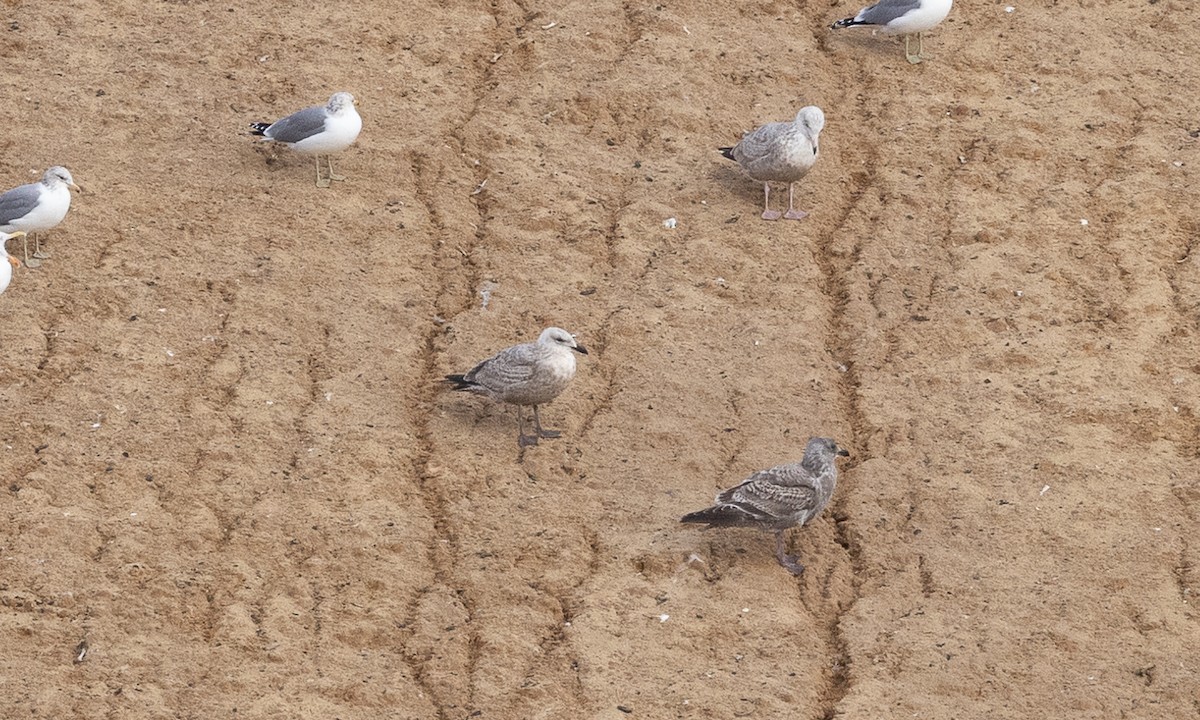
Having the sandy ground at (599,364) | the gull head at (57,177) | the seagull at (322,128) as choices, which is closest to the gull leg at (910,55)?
the sandy ground at (599,364)

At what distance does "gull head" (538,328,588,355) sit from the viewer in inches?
382

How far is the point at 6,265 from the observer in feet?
34.0

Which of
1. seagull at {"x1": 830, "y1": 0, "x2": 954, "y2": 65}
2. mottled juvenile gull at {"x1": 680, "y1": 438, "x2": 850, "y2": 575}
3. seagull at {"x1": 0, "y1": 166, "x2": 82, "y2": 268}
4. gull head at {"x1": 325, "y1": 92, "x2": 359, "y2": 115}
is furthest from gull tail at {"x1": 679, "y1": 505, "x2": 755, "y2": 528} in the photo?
seagull at {"x1": 830, "y1": 0, "x2": 954, "y2": 65}

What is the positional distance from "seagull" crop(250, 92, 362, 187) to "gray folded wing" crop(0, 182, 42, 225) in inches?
71.3

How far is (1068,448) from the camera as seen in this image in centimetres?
977

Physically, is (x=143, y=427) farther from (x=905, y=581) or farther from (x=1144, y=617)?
(x=1144, y=617)

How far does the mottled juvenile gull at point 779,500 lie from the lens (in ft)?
28.9

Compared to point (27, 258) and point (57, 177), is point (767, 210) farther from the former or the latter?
point (27, 258)

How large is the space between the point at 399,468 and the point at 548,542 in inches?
42.4

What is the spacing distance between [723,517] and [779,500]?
1.03ft

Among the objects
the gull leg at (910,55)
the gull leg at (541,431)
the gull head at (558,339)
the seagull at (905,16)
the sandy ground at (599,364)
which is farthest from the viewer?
the gull leg at (910,55)

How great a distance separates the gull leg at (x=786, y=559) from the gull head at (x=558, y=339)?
164 centimetres

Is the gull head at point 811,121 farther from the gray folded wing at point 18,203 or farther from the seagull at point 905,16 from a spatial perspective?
the gray folded wing at point 18,203

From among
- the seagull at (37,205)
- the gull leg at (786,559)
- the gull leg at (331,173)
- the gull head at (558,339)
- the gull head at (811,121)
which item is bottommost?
the gull leg at (331,173)
